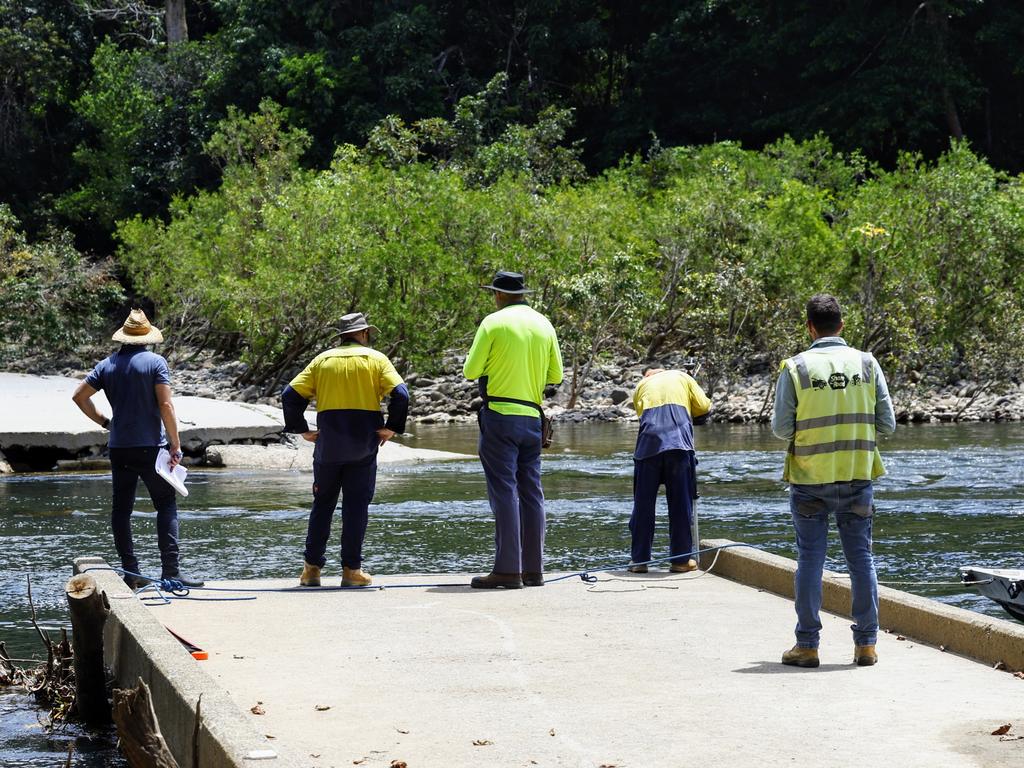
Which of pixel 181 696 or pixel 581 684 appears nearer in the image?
pixel 181 696

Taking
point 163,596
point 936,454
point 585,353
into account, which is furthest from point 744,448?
point 163,596

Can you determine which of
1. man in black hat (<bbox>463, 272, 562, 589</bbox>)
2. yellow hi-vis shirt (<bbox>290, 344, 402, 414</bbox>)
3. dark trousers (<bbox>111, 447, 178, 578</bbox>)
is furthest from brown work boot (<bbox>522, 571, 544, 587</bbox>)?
dark trousers (<bbox>111, 447, 178, 578</bbox>)

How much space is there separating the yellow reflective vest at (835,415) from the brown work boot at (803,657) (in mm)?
776

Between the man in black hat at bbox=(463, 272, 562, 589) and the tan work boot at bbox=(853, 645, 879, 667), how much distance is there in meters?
2.84

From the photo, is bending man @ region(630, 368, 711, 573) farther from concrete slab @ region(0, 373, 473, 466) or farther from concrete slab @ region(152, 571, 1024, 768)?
concrete slab @ region(0, 373, 473, 466)

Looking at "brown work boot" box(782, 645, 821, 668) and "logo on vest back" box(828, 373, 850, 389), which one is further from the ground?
"logo on vest back" box(828, 373, 850, 389)

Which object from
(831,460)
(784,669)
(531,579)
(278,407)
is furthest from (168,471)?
(278,407)

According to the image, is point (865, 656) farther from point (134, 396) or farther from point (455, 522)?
point (455, 522)

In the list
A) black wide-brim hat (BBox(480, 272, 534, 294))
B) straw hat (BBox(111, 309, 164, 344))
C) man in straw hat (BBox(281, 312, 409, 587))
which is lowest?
man in straw hat (BBox(281, 312, 409, 587))

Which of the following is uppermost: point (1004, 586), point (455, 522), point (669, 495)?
point (669, 495)

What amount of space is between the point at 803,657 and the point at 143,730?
3012 millimetres

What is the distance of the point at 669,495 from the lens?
408 inches

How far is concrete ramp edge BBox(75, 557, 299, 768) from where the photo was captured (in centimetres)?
498

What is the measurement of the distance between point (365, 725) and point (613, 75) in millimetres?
55573
